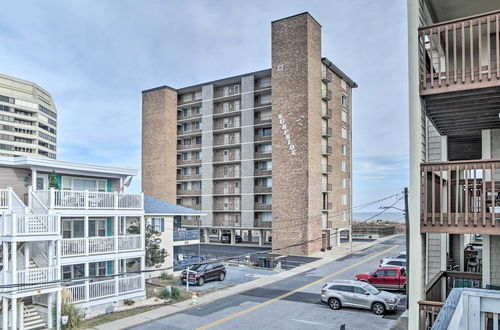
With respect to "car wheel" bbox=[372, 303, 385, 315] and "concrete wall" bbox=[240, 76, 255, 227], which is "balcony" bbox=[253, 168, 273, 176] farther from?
"car wheel" bbox=[372, 303, 385, 315]

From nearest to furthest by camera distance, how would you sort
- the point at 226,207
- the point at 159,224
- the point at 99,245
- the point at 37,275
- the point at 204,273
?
1. the point at 37,275
2. the point at 99,245
3. the point at 204,273
4. the point at 159,224
5. the point at 226,207

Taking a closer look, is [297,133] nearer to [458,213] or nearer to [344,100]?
[344,100]

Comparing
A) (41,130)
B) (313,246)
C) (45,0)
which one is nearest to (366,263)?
(313,246)

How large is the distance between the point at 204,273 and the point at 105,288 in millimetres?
8169

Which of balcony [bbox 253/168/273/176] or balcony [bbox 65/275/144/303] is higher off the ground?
balcony [bbox 253/168/273/176]

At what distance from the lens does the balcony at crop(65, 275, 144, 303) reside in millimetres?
19359

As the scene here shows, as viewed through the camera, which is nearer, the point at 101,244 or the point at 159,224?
the point at 101,244

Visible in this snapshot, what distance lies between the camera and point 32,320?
17734 millimetres

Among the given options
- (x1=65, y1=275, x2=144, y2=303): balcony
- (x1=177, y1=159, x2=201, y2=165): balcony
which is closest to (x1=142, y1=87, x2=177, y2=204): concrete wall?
(x1=177, y1=159, x2=201, y2=165): balcony

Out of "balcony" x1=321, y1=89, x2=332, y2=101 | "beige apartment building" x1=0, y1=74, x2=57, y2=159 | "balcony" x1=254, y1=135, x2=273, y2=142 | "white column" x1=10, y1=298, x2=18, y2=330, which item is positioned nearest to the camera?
"white column" x1=10, y1=298, x2=18, y2=330

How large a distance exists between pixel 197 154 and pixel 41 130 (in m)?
50.7

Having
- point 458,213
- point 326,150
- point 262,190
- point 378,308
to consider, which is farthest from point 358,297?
point 262,190

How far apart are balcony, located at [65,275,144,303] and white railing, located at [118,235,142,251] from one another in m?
1.65

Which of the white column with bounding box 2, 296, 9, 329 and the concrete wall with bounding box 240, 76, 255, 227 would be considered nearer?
the white column with bounding box 2, 296, 9, 329
